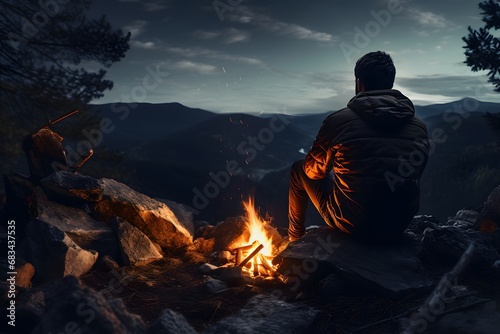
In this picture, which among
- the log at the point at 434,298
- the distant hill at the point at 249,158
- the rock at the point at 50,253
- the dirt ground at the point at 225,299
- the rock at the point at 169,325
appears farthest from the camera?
the distant hill at the point at 249,158

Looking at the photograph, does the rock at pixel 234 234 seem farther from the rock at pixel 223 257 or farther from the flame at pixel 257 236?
the rock at pixel 223 257

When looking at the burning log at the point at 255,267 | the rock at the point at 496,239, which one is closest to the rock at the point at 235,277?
the burning log at the point at 255,267

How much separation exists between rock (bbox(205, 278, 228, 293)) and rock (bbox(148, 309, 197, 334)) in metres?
1.58

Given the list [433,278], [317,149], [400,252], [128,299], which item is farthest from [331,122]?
[128,299]

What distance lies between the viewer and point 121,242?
17.4ft

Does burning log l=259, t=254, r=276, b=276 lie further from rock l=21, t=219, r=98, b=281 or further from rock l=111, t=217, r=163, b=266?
rock l=21, t=219, r=98, b=281

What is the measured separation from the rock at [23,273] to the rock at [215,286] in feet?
6.49

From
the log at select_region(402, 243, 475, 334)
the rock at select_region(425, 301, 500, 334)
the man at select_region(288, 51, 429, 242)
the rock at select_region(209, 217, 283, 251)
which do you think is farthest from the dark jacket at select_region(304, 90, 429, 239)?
the rock at select_region(209, 217, 283, 251)

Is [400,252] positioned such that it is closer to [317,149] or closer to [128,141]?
[317,149]

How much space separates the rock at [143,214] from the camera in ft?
19.5

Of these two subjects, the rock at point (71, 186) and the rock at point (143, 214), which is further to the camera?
the rock at point (143, 214)

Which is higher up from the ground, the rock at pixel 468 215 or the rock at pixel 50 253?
the rock at pixel 50 253

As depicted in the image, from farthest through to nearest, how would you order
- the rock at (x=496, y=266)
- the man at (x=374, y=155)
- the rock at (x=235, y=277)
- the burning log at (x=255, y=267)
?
the burning log at (x=255, y=267) → the rock at (x=235, y=277) → the rock at (x=496, y=266) → the man at (x=374, y=155)

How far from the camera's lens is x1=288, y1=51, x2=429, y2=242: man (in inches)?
153
